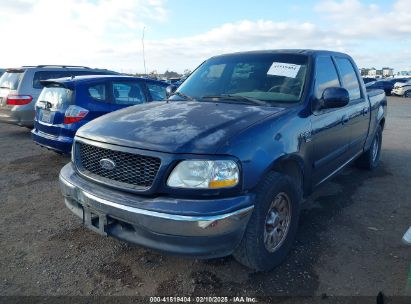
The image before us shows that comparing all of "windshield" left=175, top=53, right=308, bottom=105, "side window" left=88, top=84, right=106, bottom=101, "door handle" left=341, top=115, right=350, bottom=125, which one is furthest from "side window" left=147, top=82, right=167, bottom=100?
"door handle" left=341, top=115, right=350, bottom=125

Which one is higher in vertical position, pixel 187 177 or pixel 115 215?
pixel 187 177

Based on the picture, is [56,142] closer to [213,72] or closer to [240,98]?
[213,72]

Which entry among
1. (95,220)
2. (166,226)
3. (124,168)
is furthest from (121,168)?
(166,226)

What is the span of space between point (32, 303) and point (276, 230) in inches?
77.3

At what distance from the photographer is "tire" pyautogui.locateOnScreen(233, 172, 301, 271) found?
2.53 m

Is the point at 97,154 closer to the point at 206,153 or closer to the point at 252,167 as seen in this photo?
the point at 206,153

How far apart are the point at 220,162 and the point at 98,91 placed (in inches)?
165

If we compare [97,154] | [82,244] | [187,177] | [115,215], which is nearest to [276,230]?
[187,177]

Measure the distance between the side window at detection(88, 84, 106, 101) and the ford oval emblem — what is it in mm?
3395

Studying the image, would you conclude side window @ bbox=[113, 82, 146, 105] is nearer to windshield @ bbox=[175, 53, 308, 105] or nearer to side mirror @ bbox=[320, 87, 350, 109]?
windshield @ bbox=[175, 53, 308, 105]

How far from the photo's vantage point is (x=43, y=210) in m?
4.16

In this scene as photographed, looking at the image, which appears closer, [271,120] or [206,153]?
[206,153]

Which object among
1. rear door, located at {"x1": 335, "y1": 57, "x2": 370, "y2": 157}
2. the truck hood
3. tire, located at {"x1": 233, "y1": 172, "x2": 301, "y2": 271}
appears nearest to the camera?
the truck hood

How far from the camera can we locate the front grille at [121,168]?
8.02 ft
